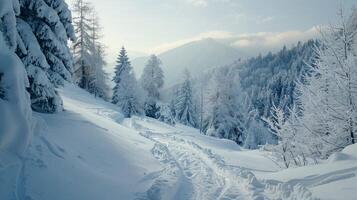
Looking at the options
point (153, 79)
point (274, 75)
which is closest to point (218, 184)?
point (153, 79)

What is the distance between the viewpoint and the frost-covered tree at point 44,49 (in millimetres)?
13945

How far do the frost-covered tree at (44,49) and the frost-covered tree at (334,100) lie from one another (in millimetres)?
10998

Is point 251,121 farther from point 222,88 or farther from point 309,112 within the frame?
point 309,112

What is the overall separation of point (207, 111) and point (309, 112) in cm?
3021

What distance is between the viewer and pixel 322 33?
44.1 ft

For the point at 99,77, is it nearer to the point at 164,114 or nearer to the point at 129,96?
the point at 129,96

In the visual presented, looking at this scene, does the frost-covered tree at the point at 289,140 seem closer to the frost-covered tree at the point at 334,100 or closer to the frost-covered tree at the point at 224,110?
the frost-covered tree at the point at 334,100

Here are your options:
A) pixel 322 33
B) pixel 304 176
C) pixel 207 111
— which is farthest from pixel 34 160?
pixel 207 111

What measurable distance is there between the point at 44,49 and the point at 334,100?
12665 mm

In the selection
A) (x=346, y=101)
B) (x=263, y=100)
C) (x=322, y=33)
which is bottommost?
(x=263, y=100)

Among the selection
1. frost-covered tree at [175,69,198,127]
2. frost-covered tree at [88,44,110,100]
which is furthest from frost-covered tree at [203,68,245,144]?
frost-covered tree at [88,44,110,100]

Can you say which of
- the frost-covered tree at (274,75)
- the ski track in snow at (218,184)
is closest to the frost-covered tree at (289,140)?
the ski track in snow at (218,184)

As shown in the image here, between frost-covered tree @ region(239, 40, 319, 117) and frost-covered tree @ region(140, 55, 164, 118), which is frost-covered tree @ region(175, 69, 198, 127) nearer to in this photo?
frost-covered tree @ region(140, 55, 164, 118)

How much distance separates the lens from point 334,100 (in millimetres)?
12211
